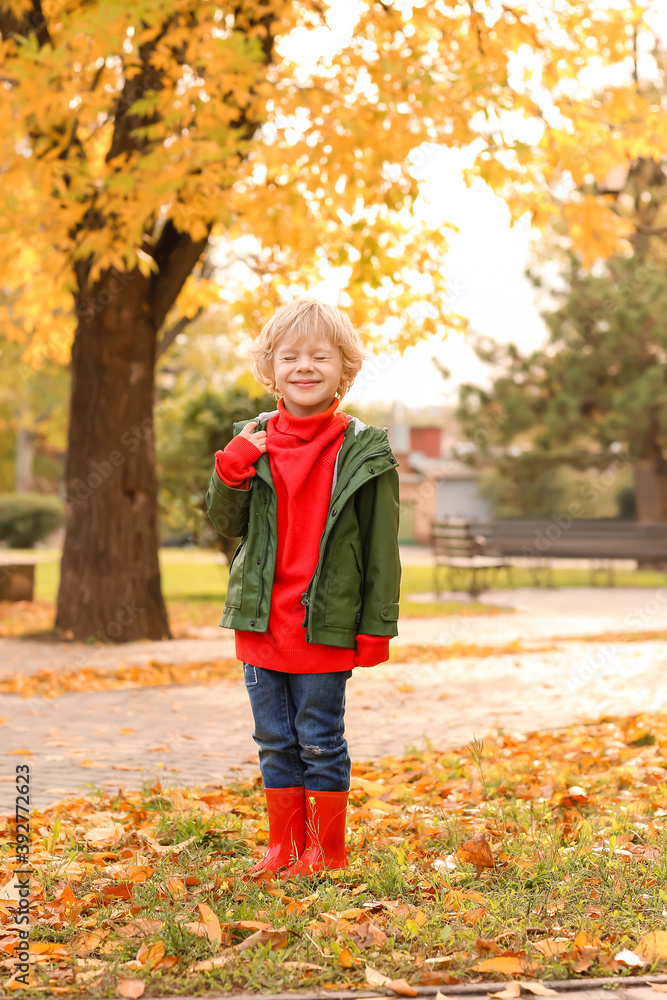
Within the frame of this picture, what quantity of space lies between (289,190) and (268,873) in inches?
216

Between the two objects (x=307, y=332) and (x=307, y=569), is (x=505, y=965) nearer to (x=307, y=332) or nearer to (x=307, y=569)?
(x=307, y=569)

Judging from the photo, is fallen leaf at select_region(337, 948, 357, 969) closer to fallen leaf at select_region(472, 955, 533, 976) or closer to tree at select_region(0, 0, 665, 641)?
fallen leaf at select_region(472, 955, 533, 976)

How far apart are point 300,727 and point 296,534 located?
58 centimetres

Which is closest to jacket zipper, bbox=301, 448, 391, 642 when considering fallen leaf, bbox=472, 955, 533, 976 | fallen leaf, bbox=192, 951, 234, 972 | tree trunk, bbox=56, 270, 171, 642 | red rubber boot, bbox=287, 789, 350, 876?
red rubber boot, bbox=287, 789, 350, 876

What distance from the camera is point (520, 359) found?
2222cm

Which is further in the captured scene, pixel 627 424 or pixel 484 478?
pixel 484 478

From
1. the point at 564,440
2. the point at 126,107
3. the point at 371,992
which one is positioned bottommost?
the point at 371,992

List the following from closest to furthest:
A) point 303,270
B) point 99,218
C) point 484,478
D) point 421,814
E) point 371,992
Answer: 1. point 371,992
2. point 421,814
3. point 99,218
4. point 303,270
5. point 484,478

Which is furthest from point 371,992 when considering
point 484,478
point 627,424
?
point 484,478

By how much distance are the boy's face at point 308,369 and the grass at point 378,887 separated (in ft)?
4.76

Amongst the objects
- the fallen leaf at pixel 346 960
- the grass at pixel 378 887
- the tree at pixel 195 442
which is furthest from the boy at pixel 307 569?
the tree at pixel 195 442

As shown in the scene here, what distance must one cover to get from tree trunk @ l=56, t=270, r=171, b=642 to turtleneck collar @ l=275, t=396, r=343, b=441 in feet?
19.8

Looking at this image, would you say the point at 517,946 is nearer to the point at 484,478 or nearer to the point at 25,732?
the point at 25,732

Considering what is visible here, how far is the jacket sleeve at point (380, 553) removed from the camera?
9.75 ft
